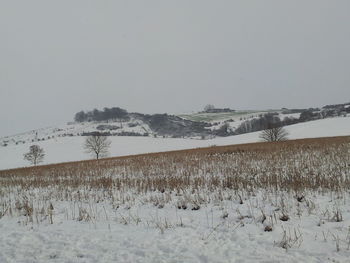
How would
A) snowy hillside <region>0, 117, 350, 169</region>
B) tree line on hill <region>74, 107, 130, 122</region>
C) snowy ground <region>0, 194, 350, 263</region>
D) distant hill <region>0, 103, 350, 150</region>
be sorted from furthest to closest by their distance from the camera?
tree line on hill <region>74, 107, 130, 122</region> < distant hill <region>0, 103, 350, 150</region> < snowy hillside <region>0, 117, 350, 169</region> < snowy ground <region>0, 194, 350, 263</region>

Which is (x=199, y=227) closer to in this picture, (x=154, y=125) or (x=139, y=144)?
(x=139, y=144)

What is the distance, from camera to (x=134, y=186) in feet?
31.4

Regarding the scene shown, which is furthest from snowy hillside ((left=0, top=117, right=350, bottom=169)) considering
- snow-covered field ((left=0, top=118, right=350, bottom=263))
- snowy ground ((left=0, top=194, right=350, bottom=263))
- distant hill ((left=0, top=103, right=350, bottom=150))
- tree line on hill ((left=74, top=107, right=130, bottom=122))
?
tree line on hill ((left=74, top=107, right=130, bottom=122))

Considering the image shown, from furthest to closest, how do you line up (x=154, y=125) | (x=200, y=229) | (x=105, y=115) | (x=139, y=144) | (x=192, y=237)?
1. (x=105, y=115)
2. (x=154, y=125)
3. (x=139, y=144)
4. (x=200, y=229)
5. (x=192, y=237)

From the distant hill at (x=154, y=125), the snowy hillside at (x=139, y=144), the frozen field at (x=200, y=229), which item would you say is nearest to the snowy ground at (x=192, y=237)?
the frozen field at (x=200, y=229)

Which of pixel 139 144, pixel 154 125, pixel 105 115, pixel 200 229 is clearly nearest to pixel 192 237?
pixel 200 229

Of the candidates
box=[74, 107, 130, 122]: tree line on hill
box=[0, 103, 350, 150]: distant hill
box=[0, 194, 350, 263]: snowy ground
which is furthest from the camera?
box=[74, 107, 130, 122]: tree line on hill

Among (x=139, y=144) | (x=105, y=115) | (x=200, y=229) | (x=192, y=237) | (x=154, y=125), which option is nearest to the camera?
(x=192, y=237)

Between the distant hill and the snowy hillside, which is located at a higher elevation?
the distant hill

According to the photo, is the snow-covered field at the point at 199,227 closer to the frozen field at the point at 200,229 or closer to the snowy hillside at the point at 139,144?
the frozen field at the point at 200,229

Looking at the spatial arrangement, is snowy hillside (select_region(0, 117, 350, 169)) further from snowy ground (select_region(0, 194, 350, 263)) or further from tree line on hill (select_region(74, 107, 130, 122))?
tree line on hill (select_region(74, 107, 130, 122))

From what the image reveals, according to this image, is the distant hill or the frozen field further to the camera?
the distant hill

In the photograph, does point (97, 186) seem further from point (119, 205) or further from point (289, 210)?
point (289, 210)

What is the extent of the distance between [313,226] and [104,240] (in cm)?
395
